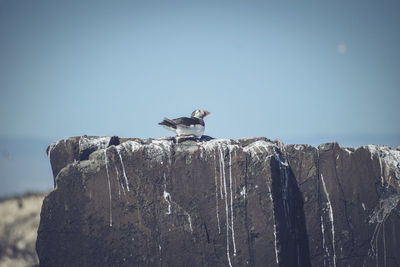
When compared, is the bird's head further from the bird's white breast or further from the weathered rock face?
the weathered rock face

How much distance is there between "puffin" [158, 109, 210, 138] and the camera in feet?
31.0

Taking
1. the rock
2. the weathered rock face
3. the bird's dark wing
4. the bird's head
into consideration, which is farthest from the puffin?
the rock

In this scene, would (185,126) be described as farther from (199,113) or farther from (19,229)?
(19,229)

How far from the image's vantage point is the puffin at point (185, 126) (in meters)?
9.45

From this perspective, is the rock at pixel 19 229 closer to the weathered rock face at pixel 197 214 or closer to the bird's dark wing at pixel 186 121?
the weathered rock face at pixel 197 214

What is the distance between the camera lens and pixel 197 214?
8.20 meters

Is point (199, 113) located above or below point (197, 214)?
above

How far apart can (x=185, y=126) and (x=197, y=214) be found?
7.22 feet

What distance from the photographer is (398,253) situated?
29.7 ft

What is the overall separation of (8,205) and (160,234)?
1008cm

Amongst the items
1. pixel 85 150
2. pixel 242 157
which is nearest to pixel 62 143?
pixel 85 150

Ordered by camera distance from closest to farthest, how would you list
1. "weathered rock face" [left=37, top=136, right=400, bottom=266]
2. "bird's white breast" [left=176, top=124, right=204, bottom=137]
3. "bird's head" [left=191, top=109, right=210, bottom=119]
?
"weathered rock face" [left=37, top=136, right=400, bottom=266], "bird's white breast" [left=176, top=124, right=204, bottom=137], "bird's head" [left=191, top=109, right=210, bottom=119]

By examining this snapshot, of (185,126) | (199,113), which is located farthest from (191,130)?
(199,113)

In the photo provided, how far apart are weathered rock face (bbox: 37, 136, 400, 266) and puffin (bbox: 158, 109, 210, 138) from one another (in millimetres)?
565
